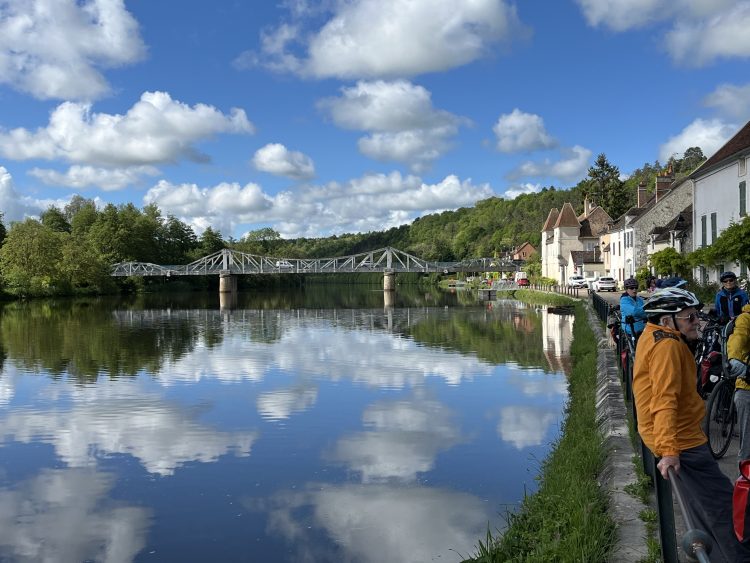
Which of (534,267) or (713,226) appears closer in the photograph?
(713,226)

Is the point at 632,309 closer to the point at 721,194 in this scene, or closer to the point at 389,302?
the point at 721,194

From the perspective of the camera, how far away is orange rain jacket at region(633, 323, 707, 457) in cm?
402

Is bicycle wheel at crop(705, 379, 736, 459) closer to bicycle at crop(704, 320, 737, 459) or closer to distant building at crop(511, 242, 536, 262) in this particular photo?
bicycle at crop(704, 320, 737, 459)

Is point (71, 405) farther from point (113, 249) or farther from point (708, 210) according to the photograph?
point (113, 249)

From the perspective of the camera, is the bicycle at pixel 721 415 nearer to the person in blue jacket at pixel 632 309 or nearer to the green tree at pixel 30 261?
the person in blue jacket at pixel 632 309

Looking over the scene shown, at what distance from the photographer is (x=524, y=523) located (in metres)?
6.98

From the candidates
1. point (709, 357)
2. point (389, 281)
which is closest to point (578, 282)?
point (389, 281)

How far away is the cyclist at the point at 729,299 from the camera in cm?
871

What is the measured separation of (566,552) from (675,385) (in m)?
2.25

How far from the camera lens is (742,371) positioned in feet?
18.5

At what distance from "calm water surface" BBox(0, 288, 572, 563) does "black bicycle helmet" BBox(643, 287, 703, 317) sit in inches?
166

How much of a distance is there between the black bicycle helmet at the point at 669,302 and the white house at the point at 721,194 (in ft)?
78.0

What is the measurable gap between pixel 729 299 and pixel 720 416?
7.49 ft

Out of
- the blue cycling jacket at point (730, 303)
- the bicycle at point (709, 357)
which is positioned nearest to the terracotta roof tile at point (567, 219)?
the bicycle at point (709, 357)
